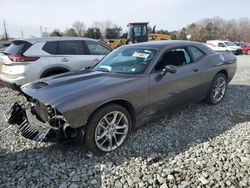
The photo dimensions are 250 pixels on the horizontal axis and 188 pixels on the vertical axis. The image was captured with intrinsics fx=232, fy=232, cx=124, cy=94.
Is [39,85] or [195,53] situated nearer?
[39,85]

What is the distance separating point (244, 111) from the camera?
495 centimetres

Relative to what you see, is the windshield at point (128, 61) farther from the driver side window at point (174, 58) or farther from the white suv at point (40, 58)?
the white suv at point (40, 58)

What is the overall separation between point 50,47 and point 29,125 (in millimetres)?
3233

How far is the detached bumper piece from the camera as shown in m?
3.09

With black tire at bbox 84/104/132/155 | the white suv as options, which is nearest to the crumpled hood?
black tire at bbox 84/104/132/155

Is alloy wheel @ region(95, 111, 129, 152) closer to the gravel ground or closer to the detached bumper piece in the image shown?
the gravel ground

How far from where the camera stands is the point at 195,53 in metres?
4.74

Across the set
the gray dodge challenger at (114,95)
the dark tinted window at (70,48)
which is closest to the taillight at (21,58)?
the dark tinted window at (70,48)

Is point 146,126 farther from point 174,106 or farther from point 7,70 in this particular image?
point 7,70

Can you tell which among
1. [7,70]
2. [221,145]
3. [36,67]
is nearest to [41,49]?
[36,67]

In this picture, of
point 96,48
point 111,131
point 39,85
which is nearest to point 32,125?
point 39,85

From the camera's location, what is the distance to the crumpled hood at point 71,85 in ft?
10.1

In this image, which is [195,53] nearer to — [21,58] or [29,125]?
[29,125]

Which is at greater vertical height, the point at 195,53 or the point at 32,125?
the point at 195,53
